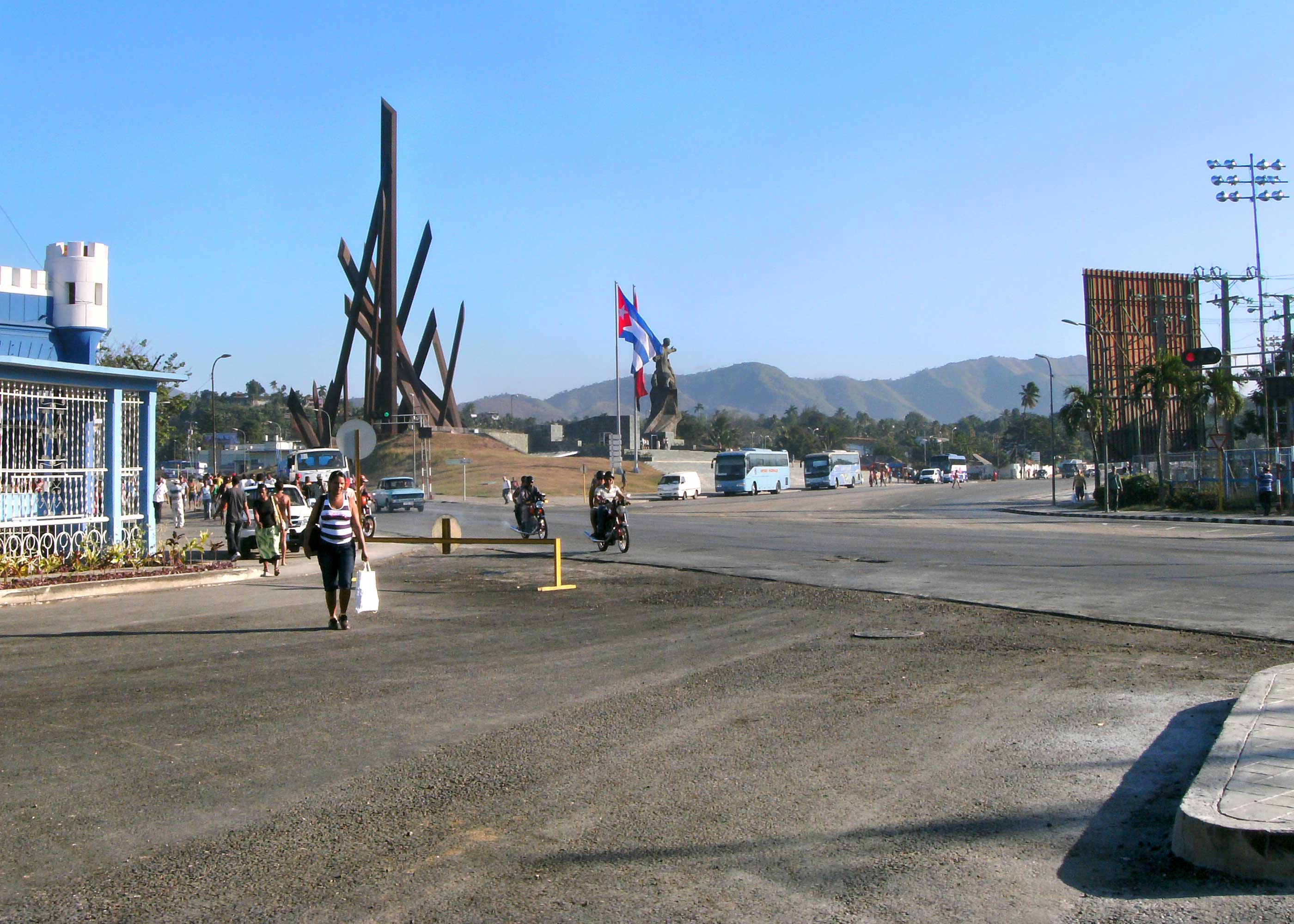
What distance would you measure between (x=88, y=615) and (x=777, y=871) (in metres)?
10.4

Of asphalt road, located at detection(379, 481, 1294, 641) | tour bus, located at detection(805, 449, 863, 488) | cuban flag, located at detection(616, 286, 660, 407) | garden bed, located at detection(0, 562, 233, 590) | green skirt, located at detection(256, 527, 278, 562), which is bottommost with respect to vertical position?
asphalt road, located at detection(379, 481, 1294, 641)

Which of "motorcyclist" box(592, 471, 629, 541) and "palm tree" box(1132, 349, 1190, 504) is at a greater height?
"palm tree" box(1132, 349, 1190, 504)

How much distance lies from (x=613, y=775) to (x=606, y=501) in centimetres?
1549

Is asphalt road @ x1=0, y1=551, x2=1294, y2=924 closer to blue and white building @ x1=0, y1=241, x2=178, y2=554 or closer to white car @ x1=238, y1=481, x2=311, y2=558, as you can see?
blue and white building @ x1=0, y1=241, x2=178, y2=554

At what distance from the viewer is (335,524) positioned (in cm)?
1056

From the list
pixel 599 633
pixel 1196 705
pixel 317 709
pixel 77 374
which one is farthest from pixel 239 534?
pixel 1196 705

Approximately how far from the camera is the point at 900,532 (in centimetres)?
2720

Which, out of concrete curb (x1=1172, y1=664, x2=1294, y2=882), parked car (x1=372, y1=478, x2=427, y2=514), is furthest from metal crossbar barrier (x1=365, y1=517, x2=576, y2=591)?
parked car (x1=372, y1=478, x2=427, y2=514)

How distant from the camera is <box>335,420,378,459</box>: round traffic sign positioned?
1683cm

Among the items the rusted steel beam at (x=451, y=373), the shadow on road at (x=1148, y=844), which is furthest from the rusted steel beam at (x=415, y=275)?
the shadow on road at (x=1148, y=844)

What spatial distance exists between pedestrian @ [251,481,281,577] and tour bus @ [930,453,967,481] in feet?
283

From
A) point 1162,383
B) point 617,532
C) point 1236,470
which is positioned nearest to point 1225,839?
point 617,532

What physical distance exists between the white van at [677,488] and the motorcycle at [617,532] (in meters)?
40.0

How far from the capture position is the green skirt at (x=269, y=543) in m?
16.6
